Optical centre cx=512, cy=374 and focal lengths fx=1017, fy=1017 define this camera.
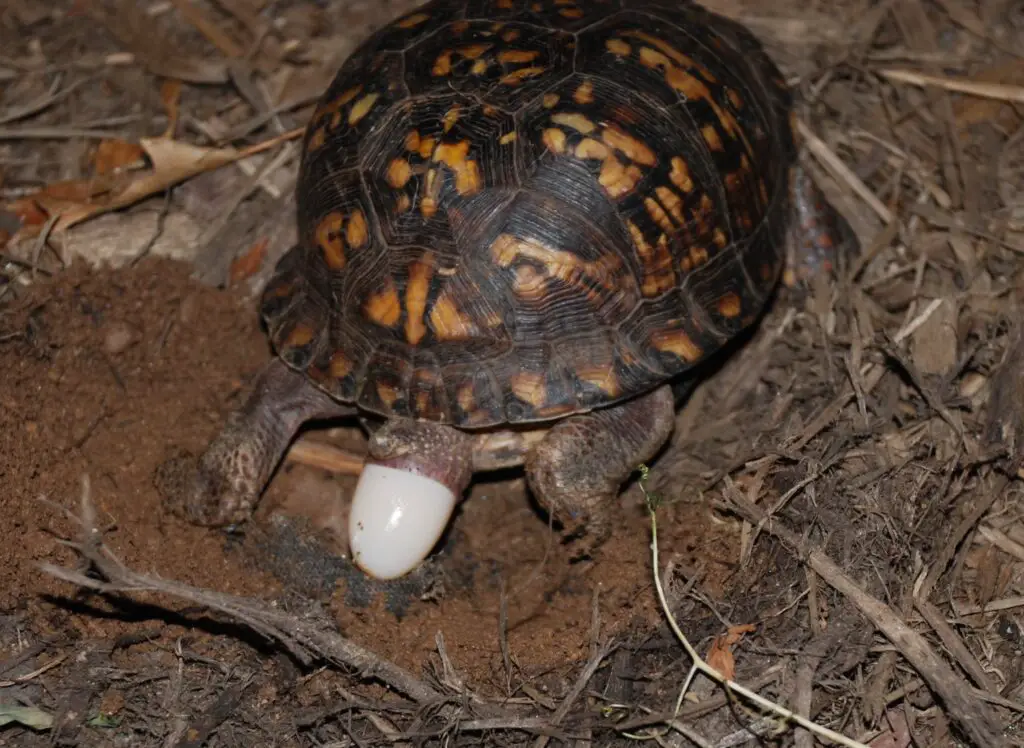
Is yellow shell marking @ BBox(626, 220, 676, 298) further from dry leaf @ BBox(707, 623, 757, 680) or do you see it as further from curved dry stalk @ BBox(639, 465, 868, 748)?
dry leaf @ BBox(707, 623, 757, 680)

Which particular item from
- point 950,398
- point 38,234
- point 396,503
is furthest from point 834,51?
point 38,234

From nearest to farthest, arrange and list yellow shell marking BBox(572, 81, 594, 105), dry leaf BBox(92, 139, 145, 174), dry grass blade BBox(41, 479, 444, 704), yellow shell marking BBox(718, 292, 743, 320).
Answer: dry grass blade BBox(41, 479, 444, 704) < yellow shell marking BBox(572, 81, 594, 105) < yellow shell marking BBox(718, 292, 743, 320) < dry leaf BBox(92, 139, 145, 174)

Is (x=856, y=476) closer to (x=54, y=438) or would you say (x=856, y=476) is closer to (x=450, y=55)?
(x=450, y=55)

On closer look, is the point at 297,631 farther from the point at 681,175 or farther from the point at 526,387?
the point at 681,175

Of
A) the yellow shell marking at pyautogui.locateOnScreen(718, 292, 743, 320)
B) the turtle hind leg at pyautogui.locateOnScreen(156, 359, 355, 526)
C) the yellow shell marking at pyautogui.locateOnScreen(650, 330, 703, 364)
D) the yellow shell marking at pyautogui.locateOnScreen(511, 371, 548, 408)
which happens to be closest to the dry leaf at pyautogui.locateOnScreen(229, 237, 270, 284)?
the turtle hind leg at pyautogui.locateOnScreen(156, 359, 355, 526)

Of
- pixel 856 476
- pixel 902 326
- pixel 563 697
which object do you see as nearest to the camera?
pixel 563 697

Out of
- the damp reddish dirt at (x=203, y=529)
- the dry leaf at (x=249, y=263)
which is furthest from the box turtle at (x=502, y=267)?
the dry leaf at (x=249, y=263)
